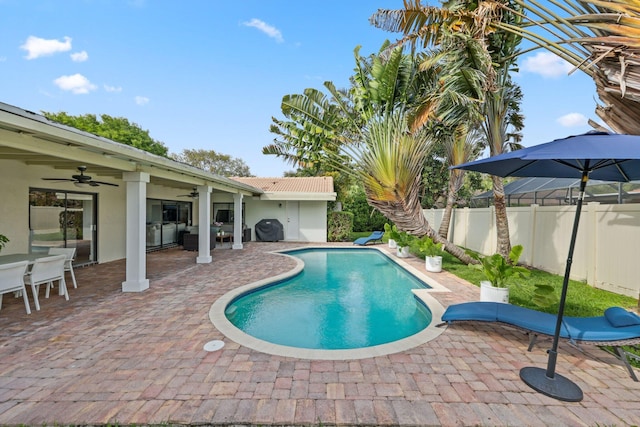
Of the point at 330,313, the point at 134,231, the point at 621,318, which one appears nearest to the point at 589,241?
the point at 621,318

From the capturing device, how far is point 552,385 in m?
3.42

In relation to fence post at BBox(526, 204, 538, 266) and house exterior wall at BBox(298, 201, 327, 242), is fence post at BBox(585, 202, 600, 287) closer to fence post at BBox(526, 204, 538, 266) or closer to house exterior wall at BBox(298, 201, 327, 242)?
fence post at BBox(526, 204, 538, 266)

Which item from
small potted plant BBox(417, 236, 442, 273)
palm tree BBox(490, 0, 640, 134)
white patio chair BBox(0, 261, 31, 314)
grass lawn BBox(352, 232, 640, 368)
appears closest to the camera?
palm tree BBox(490, 0, 640, 134)

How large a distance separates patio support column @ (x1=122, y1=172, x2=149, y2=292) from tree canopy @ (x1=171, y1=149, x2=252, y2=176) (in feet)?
132

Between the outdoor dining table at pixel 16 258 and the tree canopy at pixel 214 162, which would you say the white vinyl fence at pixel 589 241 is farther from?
the tree canopy at pixel 214 162

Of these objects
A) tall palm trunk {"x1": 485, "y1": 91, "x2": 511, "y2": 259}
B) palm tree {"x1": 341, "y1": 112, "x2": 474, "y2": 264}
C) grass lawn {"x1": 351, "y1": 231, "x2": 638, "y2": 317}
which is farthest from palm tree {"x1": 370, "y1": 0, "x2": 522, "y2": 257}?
grass lawn {"x1": 351, "y1": 231, "x2": 638, "y2": 317}

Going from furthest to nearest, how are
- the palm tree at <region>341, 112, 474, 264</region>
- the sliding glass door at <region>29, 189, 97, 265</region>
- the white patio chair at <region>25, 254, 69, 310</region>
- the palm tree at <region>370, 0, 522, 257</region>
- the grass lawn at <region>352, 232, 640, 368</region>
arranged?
the palm tree at <region>341, 112, 474, 264</region> → the sliding glass door at <region>29, 189, 97, 265</region> → the palm tree at <region>370, 0, 522, 257</region> → the grass lawn at <region>352, 232, 640, 368</region> → the white patio chair at <region>25, 254, 69, 310</region>

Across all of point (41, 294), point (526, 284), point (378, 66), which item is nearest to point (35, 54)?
point (41, 294)

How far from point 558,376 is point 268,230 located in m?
17.0

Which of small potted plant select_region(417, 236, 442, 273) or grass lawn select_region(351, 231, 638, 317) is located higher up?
small potted plant select_region(417, 236, 442, 273)

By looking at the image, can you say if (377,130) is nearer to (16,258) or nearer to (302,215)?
(16,258)

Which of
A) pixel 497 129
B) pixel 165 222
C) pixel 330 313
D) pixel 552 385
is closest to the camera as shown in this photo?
pixel 552 385

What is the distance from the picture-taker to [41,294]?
7.24m

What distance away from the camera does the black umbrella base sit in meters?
3.24
